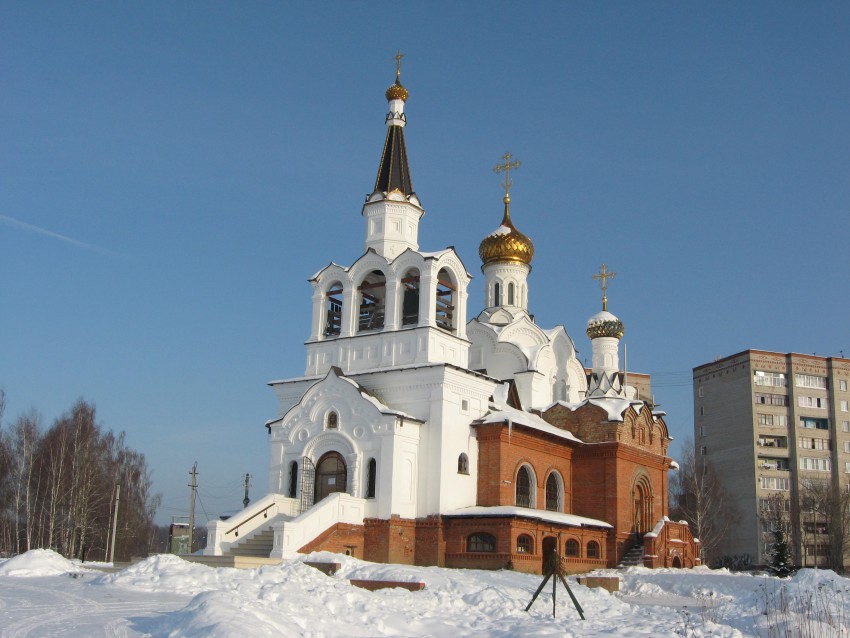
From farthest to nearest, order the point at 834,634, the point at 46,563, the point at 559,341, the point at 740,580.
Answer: the point at 559,341 → the point at 740,580 → the point at 46,563 → the point at 834,634

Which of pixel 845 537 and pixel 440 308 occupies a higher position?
pixel 440 308

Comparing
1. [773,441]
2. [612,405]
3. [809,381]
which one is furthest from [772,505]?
[612,405]

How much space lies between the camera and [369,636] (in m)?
10.8

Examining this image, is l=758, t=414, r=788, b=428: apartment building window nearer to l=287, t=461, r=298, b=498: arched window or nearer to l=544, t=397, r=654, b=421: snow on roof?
l=544, t=397, r=654, b=421: snow on roof

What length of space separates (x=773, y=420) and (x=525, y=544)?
37191 millimetres

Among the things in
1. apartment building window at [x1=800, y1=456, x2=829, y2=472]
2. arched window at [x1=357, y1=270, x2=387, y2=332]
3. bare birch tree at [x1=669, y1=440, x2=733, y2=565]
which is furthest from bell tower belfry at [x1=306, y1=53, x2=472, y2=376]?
apartment building window at [x1=800, y1=456, x2=829, y2=472]

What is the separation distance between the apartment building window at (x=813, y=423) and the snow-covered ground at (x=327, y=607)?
41130 mm

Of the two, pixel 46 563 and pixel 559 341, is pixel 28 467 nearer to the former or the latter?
pixel 46 563

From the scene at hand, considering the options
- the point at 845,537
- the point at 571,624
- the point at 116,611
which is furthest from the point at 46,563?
the point at 845,537

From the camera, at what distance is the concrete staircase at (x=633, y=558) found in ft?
89.4

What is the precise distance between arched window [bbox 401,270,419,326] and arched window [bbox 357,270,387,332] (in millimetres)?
651

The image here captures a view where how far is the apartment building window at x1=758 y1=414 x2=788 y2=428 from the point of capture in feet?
183

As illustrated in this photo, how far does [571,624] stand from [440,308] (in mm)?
14617

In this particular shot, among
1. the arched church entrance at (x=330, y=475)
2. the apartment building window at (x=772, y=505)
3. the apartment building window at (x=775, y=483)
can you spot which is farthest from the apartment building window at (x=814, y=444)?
the arched church entrance at (x=330, y=475)
